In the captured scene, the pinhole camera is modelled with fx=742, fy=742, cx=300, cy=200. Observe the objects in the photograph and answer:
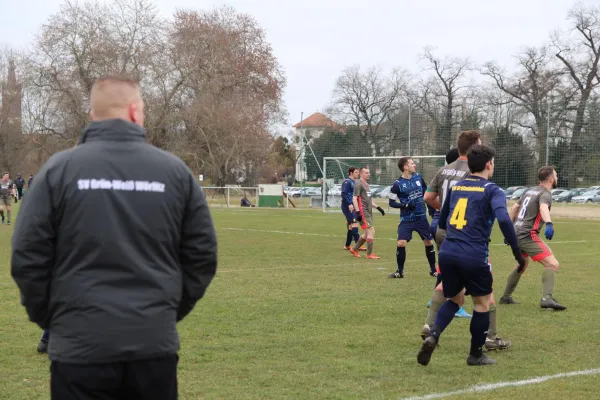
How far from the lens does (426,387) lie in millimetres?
5758

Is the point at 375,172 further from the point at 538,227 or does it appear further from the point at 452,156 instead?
the point at 452,156

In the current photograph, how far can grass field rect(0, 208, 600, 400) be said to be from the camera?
19.0 ft

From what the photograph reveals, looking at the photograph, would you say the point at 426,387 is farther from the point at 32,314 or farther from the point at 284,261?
the point at 284,261

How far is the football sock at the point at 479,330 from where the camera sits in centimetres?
643

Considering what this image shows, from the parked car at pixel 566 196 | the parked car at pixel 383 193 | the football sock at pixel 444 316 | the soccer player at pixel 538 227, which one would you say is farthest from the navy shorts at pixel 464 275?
the parked car at pixel 566 196

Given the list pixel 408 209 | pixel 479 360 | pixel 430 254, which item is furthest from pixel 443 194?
pixel 430 254

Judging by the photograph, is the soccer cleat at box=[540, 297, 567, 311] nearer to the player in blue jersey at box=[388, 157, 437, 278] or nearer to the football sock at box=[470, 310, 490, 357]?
the player in blue jersey at box=[388, 157, 437, 278]

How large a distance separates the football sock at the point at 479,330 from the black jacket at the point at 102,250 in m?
4.04

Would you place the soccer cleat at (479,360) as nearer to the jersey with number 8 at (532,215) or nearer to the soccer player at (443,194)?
the soccer player at (443,194)

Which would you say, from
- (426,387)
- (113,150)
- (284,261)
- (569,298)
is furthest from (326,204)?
(113,150)

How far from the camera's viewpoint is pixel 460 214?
21.0 feet

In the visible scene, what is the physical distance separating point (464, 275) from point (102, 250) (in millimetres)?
4131

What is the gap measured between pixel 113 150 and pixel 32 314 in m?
0.72

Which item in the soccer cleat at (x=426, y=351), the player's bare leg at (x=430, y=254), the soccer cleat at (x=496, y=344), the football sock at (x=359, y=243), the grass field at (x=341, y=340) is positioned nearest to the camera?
the grass field at (x=341, y=340)
